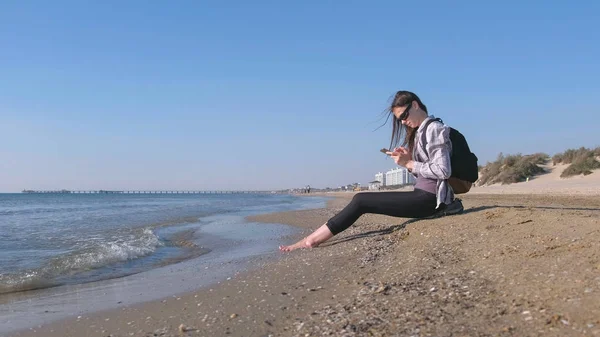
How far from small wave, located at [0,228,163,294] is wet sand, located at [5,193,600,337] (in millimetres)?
2466

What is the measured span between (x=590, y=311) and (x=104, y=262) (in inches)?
272

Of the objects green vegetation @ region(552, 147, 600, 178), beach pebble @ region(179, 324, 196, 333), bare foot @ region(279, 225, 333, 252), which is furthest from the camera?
green vegetation @ region(552, 147, 600, 178)

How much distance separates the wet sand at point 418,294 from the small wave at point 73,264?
247 cm

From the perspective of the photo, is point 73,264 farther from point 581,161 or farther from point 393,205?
point 581,161

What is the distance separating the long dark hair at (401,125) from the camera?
5.07 metres

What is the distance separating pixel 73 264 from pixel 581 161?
2611 centimetres

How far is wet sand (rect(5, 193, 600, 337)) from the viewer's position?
8.21 feet

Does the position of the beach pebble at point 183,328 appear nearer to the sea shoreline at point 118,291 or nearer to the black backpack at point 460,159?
the sea shoreline at point 118,291

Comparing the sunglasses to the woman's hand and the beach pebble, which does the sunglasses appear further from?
the beach pebble

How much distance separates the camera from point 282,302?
3.54 m

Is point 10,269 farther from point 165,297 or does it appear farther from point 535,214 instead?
point 535,214

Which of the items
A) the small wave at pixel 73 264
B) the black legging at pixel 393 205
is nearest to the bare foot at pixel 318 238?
the black legging at pixel 393 205

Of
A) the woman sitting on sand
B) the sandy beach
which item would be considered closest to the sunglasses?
the woman sitting on sand

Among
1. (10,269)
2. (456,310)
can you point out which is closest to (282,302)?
(456,310)
